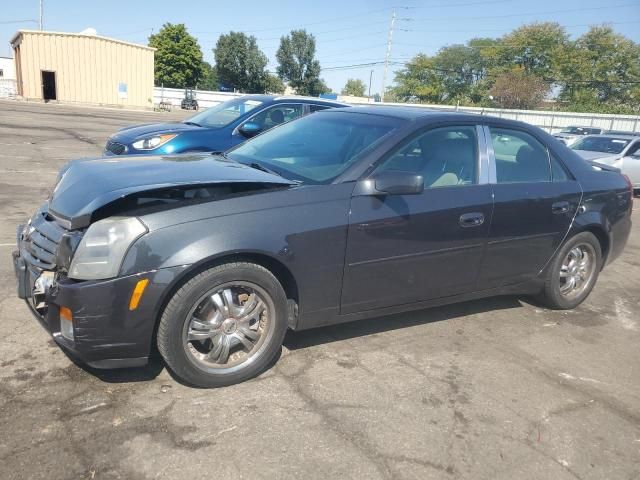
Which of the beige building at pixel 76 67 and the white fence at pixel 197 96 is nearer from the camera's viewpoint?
the beige building at pixel 76 67

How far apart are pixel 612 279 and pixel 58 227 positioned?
553 cm

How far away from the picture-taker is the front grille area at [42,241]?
2.87 meters

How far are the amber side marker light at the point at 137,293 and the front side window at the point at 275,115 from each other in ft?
18.1

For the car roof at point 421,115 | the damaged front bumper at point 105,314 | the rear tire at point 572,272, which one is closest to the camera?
the damaged front bumper at point 105,314

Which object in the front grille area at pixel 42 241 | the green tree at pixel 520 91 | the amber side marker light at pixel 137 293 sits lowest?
the amber side marker light at pixel 137 293

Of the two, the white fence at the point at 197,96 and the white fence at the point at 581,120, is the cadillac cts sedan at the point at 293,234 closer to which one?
the white fence at the point at 581,120

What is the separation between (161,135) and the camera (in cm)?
721

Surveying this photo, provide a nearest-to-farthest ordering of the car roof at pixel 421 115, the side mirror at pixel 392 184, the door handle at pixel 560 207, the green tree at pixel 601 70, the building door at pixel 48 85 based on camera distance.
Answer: the side mirror at pixel 392 184 < the car roof at pixel 421 115 < the door handle at pixel 560 207 < the building door at pixel 48 85 < the green tree at pixel 601 70

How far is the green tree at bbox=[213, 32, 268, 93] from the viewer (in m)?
80.0

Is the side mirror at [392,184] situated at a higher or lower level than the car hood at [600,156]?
higher

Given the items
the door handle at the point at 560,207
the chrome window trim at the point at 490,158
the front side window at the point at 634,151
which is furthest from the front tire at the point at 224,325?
the front side window at the point at 634,151

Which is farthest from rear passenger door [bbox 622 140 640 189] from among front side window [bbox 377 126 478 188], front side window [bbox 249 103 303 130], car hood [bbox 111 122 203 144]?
front side window [bbox 377 126 478 188]

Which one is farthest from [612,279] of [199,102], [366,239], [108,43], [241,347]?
[199,102]

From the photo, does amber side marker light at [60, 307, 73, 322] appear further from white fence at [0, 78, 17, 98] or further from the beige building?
white fence at [0, 78, 17, 98]
